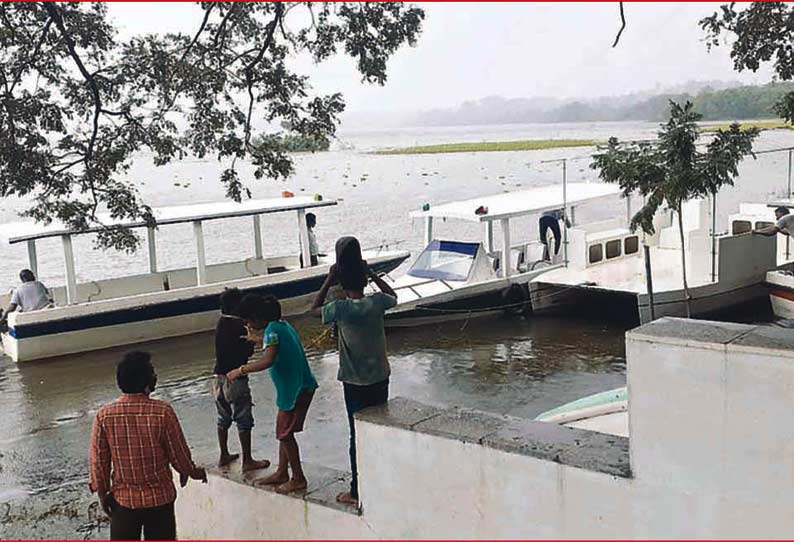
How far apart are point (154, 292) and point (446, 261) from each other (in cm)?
607

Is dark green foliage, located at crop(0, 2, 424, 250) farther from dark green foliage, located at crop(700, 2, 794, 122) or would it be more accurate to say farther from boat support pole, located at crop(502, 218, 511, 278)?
boat support pole, located at crop(502, 218, 511, 278)

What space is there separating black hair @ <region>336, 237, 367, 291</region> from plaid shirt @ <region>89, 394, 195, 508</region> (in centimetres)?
113

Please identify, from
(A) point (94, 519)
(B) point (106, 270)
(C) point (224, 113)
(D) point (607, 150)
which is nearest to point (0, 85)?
(C) point (224, 113)

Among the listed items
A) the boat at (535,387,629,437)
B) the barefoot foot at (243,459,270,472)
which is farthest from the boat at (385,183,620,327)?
the barefoot foot at (243,459,270,472)

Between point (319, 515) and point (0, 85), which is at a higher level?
point (0, 85)

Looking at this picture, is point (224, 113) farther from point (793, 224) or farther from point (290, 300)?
point (290, 300)

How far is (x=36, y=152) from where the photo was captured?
8.23 meters

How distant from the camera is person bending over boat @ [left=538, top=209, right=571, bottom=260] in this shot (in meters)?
20.3

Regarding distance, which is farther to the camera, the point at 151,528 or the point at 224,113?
the point at 224,113

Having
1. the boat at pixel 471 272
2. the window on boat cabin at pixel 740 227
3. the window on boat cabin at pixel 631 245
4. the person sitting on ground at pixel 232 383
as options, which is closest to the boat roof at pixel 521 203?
the boat at pixel 471 272

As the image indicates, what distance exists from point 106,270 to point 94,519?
56.7 feet

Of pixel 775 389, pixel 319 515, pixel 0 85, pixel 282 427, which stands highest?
pixel 0 85

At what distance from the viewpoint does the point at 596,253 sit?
1912 centimetres

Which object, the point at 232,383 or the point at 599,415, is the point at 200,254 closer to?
the point at 599,415
